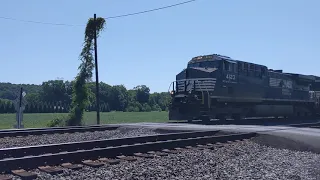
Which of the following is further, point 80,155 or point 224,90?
point 224,90

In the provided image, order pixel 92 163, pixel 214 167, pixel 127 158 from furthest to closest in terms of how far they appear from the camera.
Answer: pixel 127 158 → pixel 214 167 → pixel 92 163

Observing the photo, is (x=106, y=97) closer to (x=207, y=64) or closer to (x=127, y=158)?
(x=207, y=64)

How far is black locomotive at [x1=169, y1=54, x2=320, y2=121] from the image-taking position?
787 inches

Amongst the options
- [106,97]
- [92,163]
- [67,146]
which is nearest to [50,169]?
[92,163]

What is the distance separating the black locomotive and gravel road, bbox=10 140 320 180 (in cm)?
1053

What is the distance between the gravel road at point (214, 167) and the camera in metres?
6.13

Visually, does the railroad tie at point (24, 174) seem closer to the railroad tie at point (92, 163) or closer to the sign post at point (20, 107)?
the railroad tie at point (92, 163)

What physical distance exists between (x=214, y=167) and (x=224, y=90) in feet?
45.2

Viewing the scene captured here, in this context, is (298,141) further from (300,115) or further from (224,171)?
(300,115)

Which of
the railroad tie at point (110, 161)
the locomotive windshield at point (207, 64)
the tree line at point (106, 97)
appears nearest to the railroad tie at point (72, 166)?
the railroad tie at point (110, 161)

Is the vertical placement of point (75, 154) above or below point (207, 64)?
below

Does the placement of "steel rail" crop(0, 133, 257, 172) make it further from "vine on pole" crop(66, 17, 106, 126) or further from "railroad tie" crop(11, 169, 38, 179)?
"vine on pole" crop(66, 17, 106, 126)

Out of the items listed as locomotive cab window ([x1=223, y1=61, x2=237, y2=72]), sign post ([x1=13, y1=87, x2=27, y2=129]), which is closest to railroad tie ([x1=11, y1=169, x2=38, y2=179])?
sign post ([x1=13, y1=87, x2=27, y2=129])

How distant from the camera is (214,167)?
280 inches
